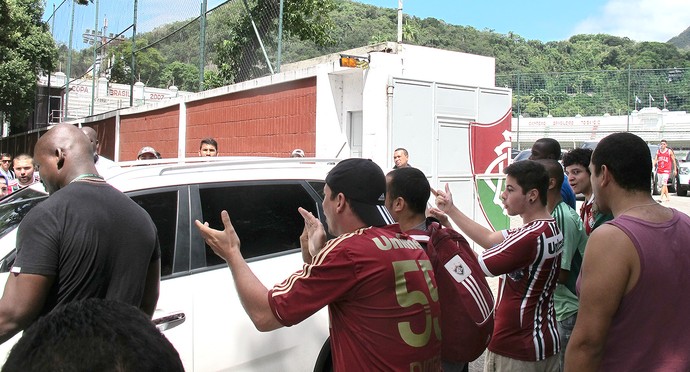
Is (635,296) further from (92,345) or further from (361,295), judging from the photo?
(92,345)

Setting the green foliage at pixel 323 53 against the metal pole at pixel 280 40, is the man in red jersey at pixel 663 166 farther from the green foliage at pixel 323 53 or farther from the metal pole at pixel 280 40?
the metal pole at pixel 280 40

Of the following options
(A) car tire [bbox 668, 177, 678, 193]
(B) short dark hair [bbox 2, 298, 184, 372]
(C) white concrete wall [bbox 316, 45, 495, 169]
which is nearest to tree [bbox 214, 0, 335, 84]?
(C) white concrete wall [bbox 316, 45, 495, 169]

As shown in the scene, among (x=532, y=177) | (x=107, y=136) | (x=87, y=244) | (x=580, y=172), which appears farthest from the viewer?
(x=107, y=136)

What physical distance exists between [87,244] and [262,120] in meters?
8.49

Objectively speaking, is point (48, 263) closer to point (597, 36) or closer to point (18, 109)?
point (18, 109)

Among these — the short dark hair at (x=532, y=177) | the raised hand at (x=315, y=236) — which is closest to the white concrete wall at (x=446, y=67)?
the short dark hair at (x=532, y=177)

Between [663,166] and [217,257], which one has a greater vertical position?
[663,166]

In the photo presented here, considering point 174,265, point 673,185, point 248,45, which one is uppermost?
point 248,45

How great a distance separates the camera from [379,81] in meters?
8.42

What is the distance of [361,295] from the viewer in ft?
6.50

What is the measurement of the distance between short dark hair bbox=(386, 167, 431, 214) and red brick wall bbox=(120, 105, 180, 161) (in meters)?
11.8

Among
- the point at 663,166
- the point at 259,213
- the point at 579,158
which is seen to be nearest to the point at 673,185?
the point at 663,166

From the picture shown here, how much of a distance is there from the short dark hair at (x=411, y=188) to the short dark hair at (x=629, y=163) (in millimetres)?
812

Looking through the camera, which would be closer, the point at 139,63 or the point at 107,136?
the point at 107,136
